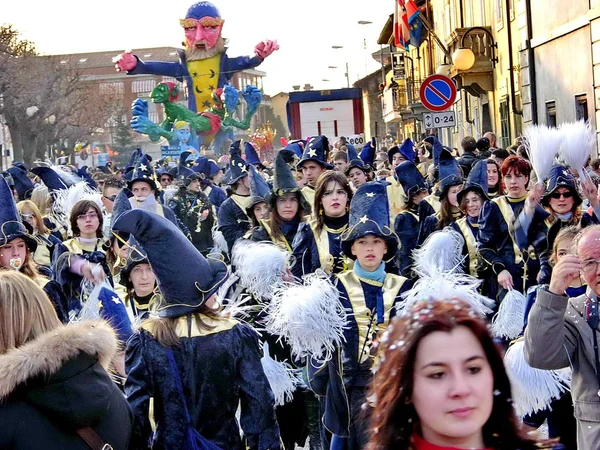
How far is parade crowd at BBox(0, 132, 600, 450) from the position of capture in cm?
300

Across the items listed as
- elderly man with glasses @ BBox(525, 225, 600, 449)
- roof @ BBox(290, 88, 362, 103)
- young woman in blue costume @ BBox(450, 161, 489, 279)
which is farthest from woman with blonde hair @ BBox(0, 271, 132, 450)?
roof @ BBox(290, 88, 362, 103)

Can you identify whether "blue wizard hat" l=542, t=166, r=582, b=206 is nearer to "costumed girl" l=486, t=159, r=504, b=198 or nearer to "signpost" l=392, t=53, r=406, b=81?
"costumed girl" l=486, t=159, r=504, b=198

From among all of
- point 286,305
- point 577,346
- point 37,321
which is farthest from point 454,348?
point 286,305

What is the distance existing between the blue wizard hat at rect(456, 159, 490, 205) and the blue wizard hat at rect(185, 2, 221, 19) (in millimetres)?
30452

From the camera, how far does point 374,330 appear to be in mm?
6383

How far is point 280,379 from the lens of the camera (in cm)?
737

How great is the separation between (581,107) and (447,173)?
10.8 meters

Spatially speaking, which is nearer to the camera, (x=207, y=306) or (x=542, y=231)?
(x=207, y=306)

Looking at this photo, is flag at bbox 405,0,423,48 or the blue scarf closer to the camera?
the blue scarf

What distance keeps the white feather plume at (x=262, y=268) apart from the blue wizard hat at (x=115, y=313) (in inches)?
45.7

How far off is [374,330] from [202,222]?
9.32 meters

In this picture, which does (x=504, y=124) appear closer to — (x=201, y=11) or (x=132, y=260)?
(x=201, y=11)

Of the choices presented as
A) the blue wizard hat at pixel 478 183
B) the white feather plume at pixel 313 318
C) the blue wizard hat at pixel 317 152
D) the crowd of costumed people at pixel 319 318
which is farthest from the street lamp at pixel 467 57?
the white feather plume at pixel 313 318

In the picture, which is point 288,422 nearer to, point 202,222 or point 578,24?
point 202,222
